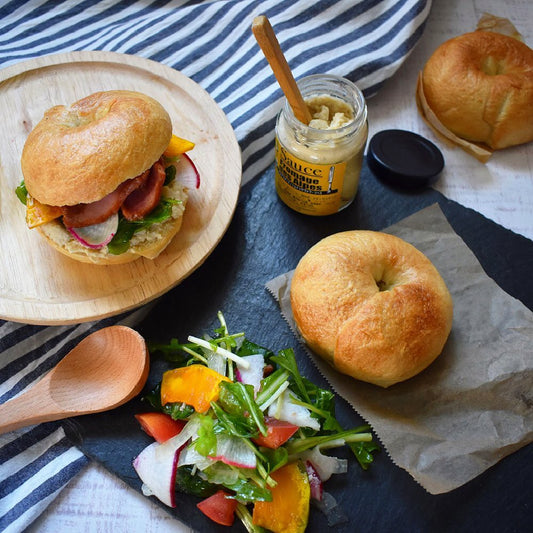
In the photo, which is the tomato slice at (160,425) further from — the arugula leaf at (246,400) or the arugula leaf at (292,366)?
the arugula leaf at (292,366)

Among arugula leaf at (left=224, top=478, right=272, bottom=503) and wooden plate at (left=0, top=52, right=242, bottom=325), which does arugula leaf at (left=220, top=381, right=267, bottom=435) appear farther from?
wooden plate at (left=0, top=52, right=242, bottom=325)

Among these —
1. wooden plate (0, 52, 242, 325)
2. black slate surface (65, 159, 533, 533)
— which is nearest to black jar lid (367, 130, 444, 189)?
black slate surface (65, 159, 533, 533)

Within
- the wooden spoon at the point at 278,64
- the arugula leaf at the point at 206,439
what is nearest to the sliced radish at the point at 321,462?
the arugula leaf at the point at 206,439

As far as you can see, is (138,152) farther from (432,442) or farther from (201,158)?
(432,442)

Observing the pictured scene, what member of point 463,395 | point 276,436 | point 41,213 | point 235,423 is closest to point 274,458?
point 276,436

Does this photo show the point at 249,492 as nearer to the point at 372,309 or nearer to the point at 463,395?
the point at 372,309

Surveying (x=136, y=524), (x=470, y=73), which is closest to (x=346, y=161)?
(x=470, y=73)
